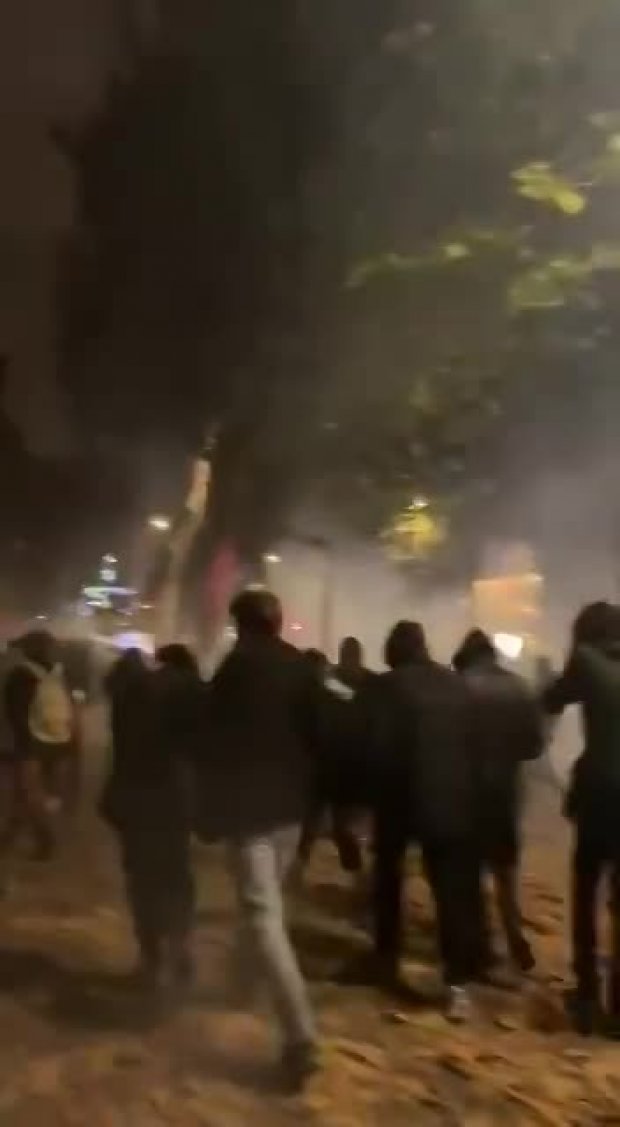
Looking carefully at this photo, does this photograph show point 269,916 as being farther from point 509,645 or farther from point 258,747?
point 509,645

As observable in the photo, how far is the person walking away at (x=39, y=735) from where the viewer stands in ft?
5.30

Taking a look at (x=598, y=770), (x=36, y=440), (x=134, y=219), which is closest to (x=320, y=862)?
(x=598, y=770)

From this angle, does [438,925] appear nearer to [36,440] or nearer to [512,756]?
[512,756]

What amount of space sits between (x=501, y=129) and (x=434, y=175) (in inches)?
5.2

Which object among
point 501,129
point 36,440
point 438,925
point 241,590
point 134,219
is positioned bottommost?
point 438,925

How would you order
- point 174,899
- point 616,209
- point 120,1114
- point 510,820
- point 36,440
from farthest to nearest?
point 616,209 → point 36,440 → point 510,820 → point 174,899 → point 120,1114

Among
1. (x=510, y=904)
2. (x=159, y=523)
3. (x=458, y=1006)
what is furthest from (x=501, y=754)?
(x=159, y=523)

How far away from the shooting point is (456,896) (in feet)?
5.36

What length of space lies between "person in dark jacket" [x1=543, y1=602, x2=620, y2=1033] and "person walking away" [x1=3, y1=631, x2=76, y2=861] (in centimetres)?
69

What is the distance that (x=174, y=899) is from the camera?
1.55 meters

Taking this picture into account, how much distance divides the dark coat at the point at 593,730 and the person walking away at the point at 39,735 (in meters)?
0.69

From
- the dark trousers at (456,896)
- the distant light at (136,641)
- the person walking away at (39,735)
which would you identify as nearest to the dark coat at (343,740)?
the dark trousers at (456,896)

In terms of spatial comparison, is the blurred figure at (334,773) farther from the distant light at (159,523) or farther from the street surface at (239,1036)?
the distant light at (159,523)

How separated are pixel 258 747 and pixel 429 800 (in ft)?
0.87
